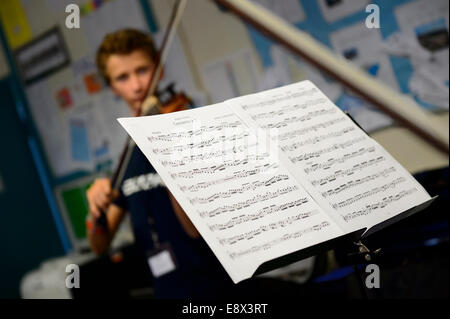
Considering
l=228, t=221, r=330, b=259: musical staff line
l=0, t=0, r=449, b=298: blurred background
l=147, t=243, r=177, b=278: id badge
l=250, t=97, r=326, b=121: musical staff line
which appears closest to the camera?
l=228, t=221, r=330, b=259: musical staff line

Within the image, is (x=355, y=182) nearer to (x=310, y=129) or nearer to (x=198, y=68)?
(x=310, y=129)

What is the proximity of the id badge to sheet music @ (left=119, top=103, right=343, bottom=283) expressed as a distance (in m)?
0.88

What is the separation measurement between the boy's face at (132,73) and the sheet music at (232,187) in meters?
1.09

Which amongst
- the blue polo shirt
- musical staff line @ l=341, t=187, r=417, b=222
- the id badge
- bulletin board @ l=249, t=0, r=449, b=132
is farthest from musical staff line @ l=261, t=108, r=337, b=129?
bulletin board @ l=249, t=0, r=449, b=132

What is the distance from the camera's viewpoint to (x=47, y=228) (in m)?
2.85

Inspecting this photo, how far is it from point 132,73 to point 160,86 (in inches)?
14.3

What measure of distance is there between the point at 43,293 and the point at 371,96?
1.79 m

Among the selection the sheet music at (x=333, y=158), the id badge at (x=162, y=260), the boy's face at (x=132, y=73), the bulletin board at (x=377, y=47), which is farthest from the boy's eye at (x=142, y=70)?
the sheet music at (x=333, y=158)

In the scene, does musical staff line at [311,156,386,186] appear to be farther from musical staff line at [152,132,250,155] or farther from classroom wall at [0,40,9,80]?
classroom wall at [0,40,9,80]

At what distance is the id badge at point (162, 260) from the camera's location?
1.60m

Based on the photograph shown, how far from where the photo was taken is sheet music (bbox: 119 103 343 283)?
0.69 metres

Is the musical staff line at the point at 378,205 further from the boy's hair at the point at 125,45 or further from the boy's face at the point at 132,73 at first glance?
the boy's hair at the point at 125,45

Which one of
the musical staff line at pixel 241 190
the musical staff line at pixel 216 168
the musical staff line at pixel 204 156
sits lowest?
the musical staff line at pixel 241 190

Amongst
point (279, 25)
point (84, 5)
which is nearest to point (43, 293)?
point (84, 5)
